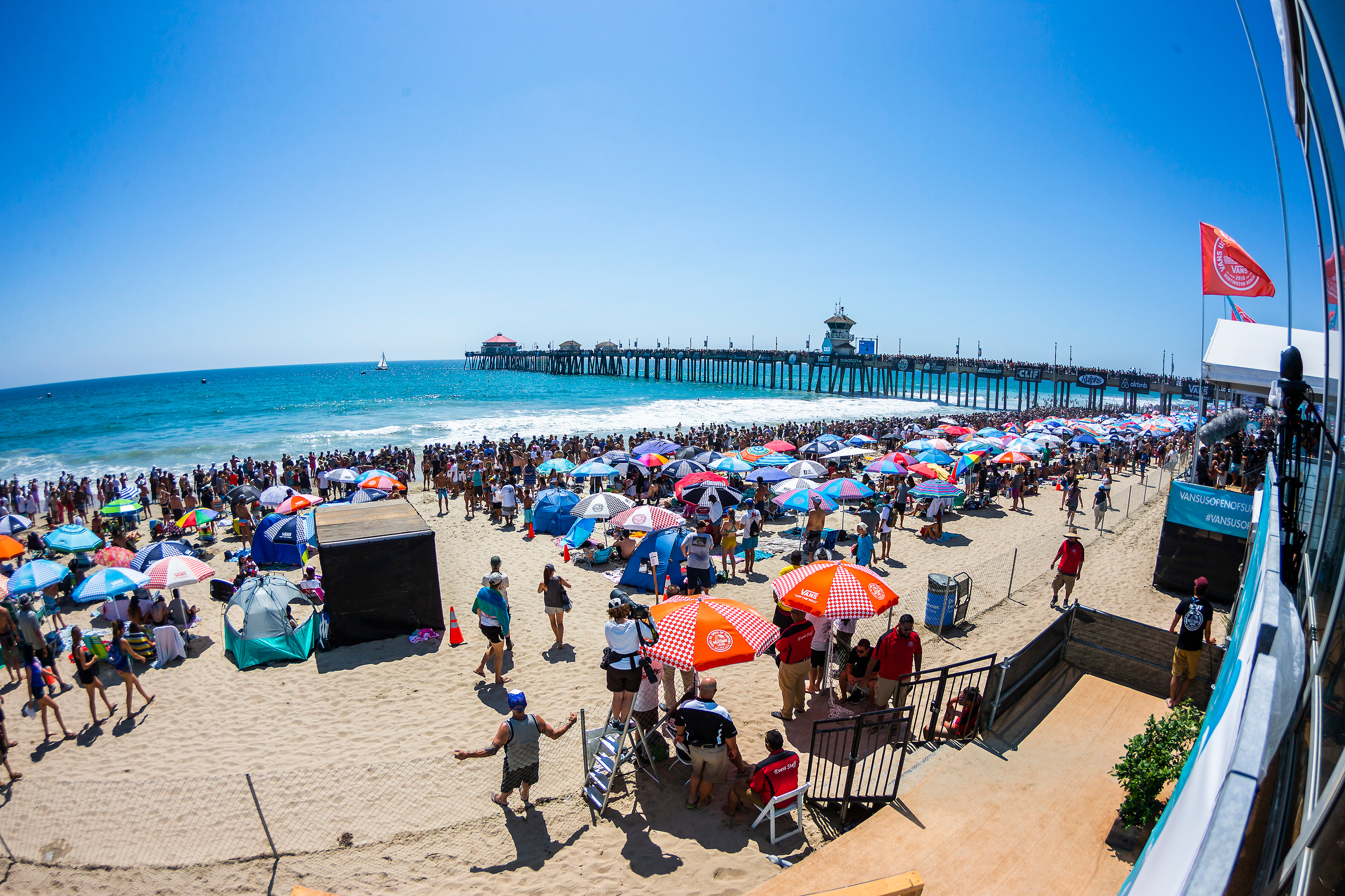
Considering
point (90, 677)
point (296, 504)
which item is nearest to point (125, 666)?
point (90, 677)

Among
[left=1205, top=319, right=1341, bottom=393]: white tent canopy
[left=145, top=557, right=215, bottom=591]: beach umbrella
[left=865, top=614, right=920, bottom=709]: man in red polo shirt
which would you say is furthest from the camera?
[left=1205, top=319, right=1341, bottom=393]: white tent canopy

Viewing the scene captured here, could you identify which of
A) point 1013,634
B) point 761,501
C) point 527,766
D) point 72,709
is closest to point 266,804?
point 527,766

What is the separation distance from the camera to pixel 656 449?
65.1 feet

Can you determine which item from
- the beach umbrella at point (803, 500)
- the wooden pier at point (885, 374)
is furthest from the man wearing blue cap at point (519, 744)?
the wooden pier at point (885, 374)

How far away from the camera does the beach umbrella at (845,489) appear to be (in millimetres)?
Result: 12078

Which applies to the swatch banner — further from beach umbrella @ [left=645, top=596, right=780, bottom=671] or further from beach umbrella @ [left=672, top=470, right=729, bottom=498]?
beach umbrella @ [left=672, top=470, right=729, bottom=498]

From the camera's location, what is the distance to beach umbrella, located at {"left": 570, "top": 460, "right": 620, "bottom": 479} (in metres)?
15.5

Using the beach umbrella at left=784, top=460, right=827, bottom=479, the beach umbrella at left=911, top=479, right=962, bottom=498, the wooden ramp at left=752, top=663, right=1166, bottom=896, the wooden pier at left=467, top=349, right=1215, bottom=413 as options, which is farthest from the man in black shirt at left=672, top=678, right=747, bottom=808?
the wooden pier at left=467, top=349, right=1215, bottom=413

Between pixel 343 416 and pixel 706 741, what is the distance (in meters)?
56.2

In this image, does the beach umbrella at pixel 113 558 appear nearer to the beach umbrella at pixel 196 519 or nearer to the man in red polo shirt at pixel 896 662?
the beach umbrella at pixel 196 519

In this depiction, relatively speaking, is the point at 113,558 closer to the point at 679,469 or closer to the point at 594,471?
the point at 594,471

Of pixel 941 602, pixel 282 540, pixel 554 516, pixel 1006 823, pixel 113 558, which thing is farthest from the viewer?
pixel 554 516

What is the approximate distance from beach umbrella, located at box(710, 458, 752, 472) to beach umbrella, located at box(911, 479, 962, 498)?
4163 mm

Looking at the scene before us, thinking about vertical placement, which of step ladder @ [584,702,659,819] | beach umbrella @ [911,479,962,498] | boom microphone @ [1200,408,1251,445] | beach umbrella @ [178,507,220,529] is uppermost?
boom microphone @ [1200,408,1251,445]
